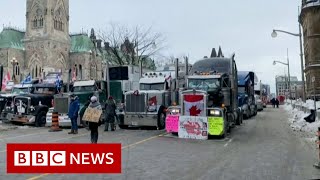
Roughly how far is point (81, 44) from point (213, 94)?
9984 centimetres

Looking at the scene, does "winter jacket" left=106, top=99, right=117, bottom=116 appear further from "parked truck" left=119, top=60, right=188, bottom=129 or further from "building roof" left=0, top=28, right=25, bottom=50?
"building roof" left=0, top=28, right=25, bottom=50

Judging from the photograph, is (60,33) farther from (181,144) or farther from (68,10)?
(181,144)

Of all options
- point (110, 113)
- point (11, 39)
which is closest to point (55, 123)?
point (110, 113)

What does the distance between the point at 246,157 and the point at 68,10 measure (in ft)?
349

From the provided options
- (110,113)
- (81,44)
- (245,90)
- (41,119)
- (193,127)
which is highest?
(81,44)

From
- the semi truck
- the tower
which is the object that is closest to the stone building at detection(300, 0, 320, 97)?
the semi truck

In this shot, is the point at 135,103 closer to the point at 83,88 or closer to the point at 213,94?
the point at 213,94

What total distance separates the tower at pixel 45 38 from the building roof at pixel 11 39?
297cm

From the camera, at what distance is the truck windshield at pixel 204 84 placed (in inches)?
757

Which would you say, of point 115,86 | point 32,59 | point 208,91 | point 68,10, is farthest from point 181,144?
point 68,10

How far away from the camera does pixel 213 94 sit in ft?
62.1

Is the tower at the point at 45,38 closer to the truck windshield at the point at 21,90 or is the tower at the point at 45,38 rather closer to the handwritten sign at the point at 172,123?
the truck windshield at the point at 21,90

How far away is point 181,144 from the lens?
53.1 ft

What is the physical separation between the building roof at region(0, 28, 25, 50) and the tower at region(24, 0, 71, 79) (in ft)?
9.74
